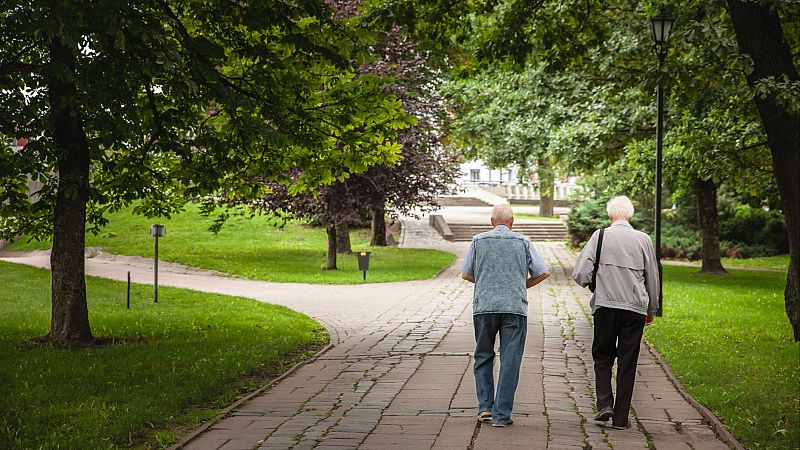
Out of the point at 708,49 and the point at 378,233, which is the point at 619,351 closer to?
the point at 708,49

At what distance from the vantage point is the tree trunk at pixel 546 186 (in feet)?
145

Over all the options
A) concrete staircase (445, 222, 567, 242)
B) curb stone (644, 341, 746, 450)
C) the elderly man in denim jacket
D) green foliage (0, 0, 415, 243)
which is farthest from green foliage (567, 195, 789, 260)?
the elderly man in denim jacket

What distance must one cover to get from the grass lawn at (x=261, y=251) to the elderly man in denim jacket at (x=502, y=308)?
55.3ft

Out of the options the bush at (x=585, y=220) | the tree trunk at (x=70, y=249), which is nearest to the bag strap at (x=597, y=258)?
the tree trunk at (x=70, y=249)

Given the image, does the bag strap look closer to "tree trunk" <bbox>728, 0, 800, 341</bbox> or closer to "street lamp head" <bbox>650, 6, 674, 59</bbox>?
"tree trunk" <bbox>728, 0, 800, 341</bbox>

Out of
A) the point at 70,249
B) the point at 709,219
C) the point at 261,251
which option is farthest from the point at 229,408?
the point at 261,251

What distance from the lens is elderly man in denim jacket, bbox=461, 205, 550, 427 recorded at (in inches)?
313

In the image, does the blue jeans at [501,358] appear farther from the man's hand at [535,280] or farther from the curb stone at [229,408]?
the curb stone at [229,408]

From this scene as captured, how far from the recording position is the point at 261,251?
1347 inches

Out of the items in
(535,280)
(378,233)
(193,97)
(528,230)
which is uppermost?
(193,97)

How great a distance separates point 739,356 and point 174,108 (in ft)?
27.1

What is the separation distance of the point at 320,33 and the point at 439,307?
7431 millimetres

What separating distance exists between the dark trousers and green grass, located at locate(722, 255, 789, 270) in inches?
1034

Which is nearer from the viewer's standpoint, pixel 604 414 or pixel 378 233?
pixel 604 414
